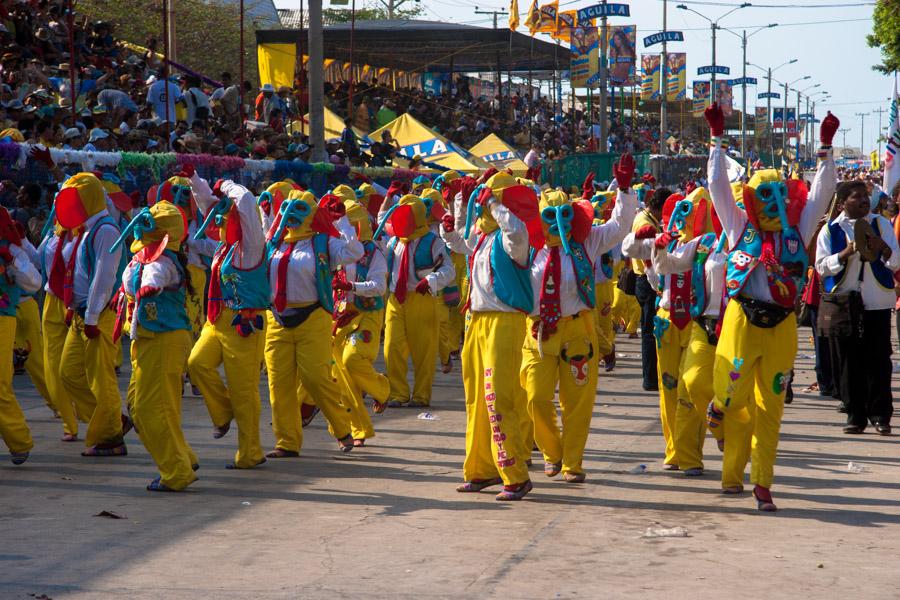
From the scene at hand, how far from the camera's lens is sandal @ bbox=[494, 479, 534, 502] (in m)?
8.38

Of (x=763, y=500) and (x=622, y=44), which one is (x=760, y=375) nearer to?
(x=763, y=500)

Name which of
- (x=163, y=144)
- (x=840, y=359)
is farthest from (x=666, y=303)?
(x=163, y=144)

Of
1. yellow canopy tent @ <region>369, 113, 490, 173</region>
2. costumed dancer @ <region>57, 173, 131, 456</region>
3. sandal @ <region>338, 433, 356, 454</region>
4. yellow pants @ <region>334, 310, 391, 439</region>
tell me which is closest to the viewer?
costumed dancer @ <region>57, 173, 131, 456</region>

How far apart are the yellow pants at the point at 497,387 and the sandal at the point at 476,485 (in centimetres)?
17

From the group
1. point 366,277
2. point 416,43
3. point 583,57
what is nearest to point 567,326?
point 366,277

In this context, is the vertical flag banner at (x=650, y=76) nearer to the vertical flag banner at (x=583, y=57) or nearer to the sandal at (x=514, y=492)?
the vertical flag banner at (x=583, y=57)

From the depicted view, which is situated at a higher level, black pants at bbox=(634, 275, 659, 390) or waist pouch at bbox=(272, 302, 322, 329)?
waist pouch at bbox=(272, 302, 322, 329)

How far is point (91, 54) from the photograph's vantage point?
876 inches

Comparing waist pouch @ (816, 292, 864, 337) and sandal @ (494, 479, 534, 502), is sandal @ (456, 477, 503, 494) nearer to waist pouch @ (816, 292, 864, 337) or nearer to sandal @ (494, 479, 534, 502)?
sandal @ (494, 479, 534, 502)

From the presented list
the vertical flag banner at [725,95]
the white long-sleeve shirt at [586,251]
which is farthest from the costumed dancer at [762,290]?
the vertical flag banner at [725,95]

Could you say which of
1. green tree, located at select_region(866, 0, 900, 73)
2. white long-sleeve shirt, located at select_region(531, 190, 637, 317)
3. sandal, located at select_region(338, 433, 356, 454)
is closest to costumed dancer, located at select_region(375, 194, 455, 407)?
sandal, located at select_region(338, 433, 356, 454)

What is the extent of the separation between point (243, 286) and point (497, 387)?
2130 mm

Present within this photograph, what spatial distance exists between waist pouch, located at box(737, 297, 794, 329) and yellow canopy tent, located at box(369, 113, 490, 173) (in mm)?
20231

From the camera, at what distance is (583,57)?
46.5 meters
